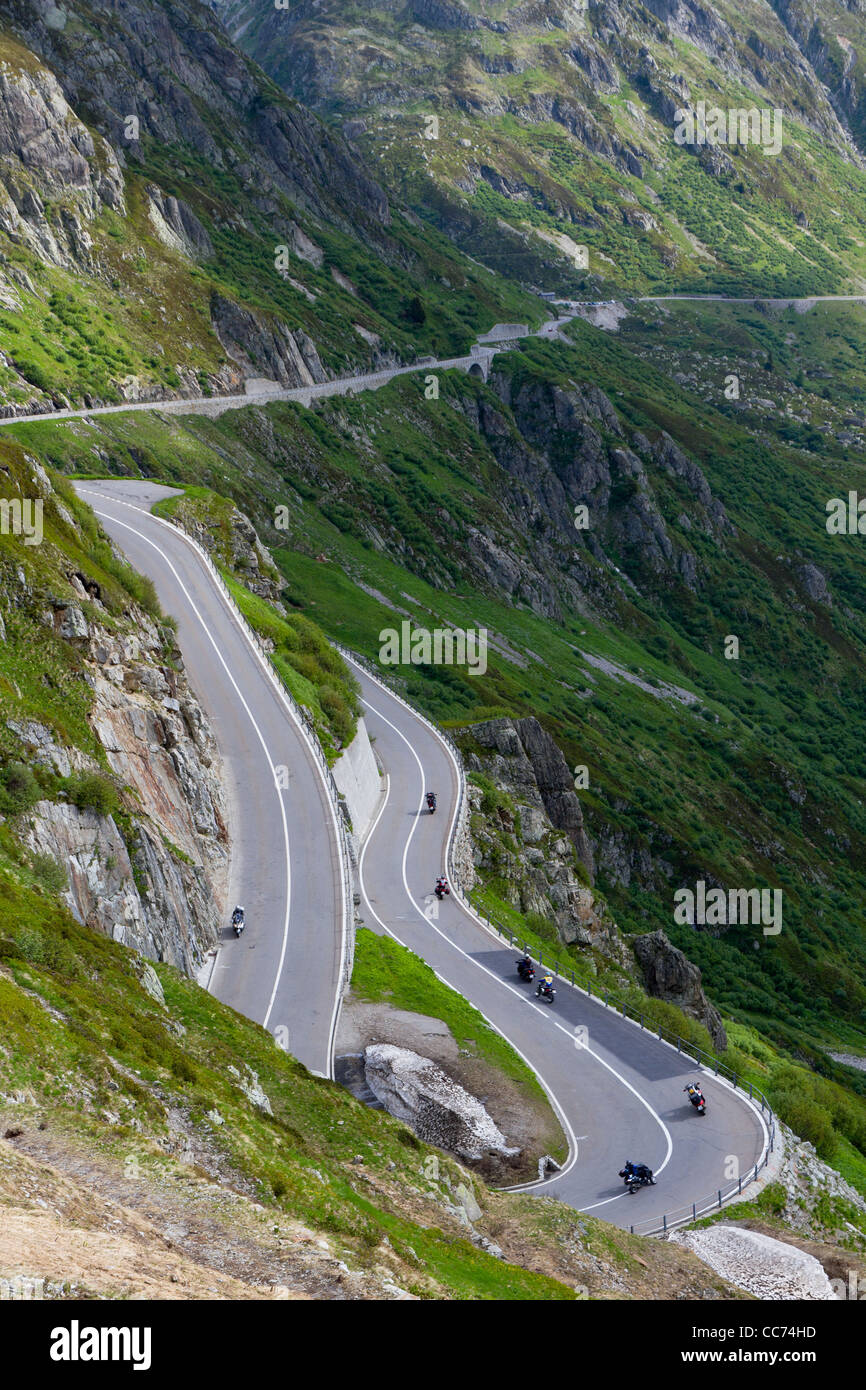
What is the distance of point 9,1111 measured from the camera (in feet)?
52.0

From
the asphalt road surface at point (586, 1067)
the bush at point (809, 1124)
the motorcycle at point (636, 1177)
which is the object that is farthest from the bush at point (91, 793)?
the bush at point (809, 1124)

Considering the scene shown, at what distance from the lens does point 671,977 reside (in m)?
52.2

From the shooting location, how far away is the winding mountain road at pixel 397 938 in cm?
2958

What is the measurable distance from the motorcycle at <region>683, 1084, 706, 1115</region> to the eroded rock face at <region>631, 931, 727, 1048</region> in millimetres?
19258

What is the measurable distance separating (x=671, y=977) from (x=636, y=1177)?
84.5 ft

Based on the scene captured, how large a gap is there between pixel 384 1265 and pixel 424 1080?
47.7 ft

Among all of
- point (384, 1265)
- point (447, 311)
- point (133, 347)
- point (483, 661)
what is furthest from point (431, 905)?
point (447, 311)

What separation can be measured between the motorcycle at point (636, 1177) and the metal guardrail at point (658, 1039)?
3.79ft

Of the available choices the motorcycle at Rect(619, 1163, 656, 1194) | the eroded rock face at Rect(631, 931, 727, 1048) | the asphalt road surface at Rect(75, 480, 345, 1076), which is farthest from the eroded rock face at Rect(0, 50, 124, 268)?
the motorcycle at Rect(619, 1163, 656, 1194)

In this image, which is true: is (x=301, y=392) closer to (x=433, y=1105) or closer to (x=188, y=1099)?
(x=433, y=1105)

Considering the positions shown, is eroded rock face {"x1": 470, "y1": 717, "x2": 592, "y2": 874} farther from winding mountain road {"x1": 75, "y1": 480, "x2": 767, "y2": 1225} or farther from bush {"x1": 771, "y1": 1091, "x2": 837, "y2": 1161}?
bush {"x1": 771, "y1": 1091, "x2": 837, "y2": 1161}

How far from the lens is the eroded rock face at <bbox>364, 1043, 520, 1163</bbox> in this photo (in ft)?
93.0

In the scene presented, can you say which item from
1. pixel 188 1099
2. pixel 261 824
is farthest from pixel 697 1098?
pixel 261 824
